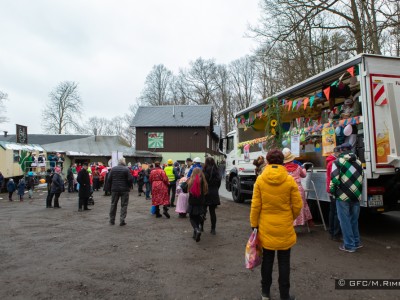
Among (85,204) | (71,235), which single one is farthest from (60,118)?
(71,235)

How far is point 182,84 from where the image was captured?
54.8 m

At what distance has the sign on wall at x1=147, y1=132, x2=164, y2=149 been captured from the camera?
36.9m

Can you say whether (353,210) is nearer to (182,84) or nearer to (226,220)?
(226,220)

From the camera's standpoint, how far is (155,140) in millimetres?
36969

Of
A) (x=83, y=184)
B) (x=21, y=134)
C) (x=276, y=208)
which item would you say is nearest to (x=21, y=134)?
(x=21, y=134)

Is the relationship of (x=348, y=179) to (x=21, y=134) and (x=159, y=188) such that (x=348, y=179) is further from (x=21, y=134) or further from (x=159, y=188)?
(x=21, y=134)

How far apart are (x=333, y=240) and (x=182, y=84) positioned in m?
50.3

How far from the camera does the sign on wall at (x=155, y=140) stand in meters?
36.9

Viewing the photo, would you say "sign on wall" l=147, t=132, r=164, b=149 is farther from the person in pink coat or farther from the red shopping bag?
the red shopping bag

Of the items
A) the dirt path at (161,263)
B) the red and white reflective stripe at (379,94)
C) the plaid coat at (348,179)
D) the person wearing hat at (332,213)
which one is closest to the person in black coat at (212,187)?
the dirt path at (161,263)

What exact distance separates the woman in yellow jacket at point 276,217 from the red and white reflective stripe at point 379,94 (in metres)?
3.45

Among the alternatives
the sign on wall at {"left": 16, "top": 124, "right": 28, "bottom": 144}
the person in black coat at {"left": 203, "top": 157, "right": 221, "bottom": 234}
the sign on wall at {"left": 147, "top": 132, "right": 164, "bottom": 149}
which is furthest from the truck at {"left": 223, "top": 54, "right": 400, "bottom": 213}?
the sign on wall at {"left": 147, "top": 132, "right": 164, "bottom": 149}

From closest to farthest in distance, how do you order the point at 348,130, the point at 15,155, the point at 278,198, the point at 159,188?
the point at 278,198 < the point at 348,130 < the point at 159,188 < the point at 15,155

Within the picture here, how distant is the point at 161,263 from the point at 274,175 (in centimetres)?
268
